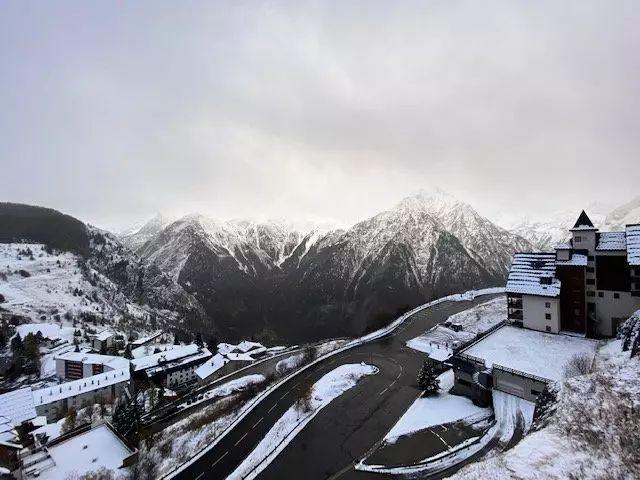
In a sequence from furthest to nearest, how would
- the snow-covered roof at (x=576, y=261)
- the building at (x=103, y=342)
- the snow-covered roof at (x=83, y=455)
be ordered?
the building at (x=103, y=342)
the snow-covered roof at (x=576, y=261)
the snow-covered roof at (x=83, y=455)

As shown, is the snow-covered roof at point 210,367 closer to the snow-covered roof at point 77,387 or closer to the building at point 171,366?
the building at point 171,366

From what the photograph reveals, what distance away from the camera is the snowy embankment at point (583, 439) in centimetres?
1431

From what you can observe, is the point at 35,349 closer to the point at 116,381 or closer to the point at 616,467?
the point at 116,381

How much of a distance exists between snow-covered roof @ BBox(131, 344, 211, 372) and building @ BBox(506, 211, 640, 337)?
92.2 m

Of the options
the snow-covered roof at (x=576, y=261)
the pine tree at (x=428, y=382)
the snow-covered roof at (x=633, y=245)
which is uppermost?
the snow-covered roof at (x=633, y=245)

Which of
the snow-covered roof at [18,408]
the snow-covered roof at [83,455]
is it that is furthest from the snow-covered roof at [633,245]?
the snow-covered roof at [18,408]

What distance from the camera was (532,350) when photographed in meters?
42.7

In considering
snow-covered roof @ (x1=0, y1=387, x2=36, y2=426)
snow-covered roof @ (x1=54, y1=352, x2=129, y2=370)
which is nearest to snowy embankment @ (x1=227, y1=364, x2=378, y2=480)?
snow-covered roof @ (x1=0, y1=387, x2=36, y2=426)

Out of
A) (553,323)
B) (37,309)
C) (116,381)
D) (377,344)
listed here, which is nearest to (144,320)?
(37,309)

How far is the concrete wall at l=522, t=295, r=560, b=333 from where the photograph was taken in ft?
159

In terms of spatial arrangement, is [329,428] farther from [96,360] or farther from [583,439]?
[96,360]

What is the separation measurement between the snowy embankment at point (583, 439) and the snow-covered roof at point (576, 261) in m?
31.8

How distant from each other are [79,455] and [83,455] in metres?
0.33

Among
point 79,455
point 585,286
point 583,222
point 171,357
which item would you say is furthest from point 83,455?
point 171,357
